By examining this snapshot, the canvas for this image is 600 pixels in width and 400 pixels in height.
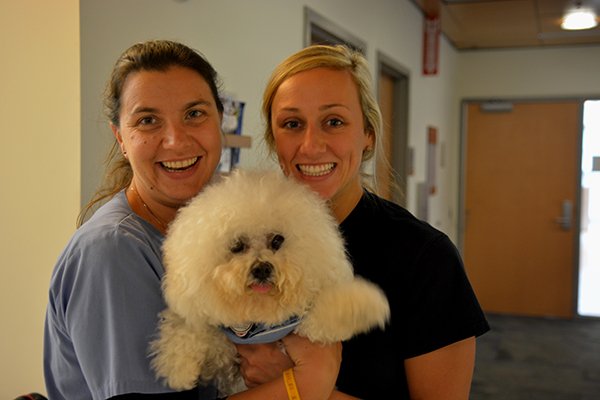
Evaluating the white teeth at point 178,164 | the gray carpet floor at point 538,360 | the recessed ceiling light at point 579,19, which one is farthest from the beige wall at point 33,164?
the recessed ceiling light at point 579,19

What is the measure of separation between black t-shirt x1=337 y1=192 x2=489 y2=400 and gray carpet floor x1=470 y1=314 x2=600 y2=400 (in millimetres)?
3319

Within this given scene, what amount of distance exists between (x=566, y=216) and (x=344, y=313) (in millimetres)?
6361

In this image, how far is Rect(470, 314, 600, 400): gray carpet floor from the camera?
446 cm

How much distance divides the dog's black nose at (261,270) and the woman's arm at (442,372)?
0.44 metres

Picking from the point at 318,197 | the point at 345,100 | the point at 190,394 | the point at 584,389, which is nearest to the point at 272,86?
the point at 345,100

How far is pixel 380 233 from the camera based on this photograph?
1.43 m

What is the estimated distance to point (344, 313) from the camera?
1.19m

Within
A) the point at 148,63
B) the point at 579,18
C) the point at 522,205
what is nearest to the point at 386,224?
the point at 148,63

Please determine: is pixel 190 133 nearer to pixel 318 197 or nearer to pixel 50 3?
pixel 318 197

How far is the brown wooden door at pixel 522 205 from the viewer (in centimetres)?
675

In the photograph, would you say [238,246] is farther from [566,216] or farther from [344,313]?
[566,216]

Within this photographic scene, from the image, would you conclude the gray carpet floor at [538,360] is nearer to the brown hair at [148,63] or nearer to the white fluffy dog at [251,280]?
the white fluffy dog at [251,280]

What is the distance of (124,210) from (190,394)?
0.43 metres

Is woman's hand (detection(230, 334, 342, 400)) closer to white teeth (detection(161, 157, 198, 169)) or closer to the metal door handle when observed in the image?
white teeth (detection(161, 157, 198, 169))
